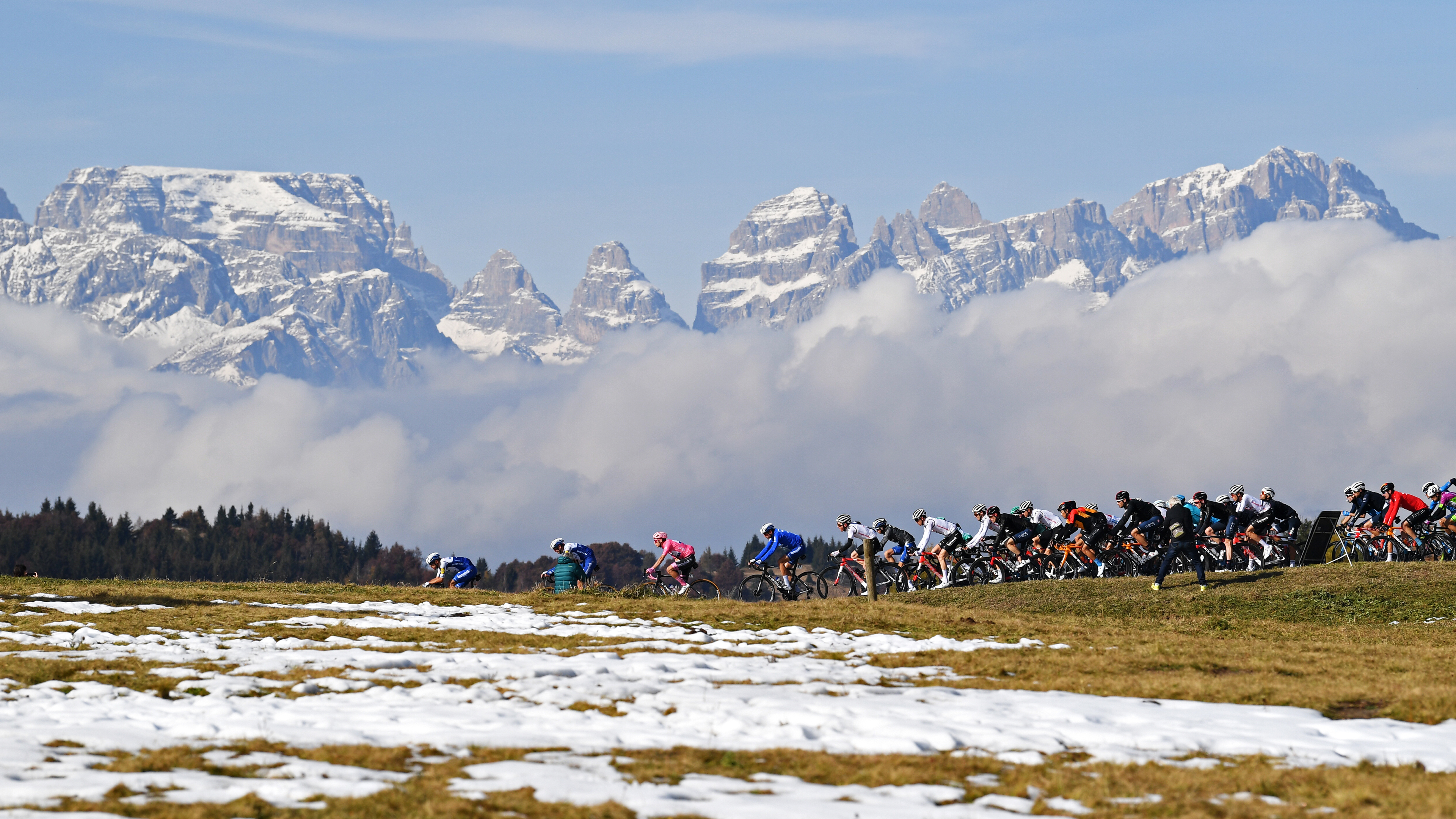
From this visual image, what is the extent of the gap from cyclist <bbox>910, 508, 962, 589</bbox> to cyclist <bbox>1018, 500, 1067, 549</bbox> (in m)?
1.83

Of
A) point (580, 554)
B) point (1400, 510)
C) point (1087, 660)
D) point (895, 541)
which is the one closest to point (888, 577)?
point (895, 541)

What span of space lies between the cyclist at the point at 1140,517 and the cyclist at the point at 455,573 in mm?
18266

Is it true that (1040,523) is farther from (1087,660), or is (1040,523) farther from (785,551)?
(1087,660)

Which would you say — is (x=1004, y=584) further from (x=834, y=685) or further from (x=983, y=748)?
(x=983, y=748)

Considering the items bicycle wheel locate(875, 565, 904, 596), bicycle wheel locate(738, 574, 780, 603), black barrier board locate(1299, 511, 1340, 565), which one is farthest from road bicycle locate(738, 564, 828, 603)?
black barrier board locate(1299, 511, 1340, 565)

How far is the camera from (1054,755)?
1066cm

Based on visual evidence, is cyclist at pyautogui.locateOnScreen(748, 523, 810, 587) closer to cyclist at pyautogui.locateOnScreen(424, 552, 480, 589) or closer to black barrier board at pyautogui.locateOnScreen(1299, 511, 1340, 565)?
cyclist at pyautogui.locateOnScreen(424, 552, 480, 589)

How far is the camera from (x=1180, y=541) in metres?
28.1

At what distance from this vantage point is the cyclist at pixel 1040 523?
3384 centimetres

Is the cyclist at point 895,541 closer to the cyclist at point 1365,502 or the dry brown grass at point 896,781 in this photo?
the cyclist at point 1365,502

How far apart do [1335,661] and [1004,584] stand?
50.4 feet

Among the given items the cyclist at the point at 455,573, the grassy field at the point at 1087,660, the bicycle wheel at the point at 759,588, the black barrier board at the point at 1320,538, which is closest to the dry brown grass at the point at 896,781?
the grassy field at the point at 1087,660

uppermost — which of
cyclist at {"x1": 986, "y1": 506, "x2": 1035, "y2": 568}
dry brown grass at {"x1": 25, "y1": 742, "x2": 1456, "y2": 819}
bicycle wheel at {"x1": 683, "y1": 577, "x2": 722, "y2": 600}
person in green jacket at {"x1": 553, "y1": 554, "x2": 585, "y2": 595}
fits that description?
cyclist at {"x1": 986, "y1": 506, "x2": 1035, "y2": 568}

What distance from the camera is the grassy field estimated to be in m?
9.14
